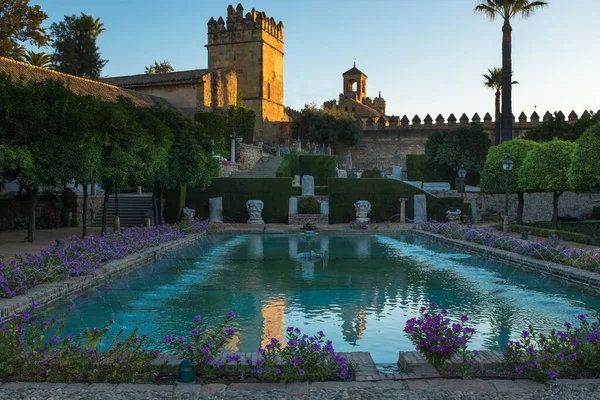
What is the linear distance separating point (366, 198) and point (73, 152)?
15.1m

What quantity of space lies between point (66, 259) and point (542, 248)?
10.3 meters

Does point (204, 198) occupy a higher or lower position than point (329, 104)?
lower

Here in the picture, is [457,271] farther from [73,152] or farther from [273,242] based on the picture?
[73,152]

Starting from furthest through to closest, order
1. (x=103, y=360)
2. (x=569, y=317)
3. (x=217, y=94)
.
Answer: (x=217, y=94), (x=569, y=317), (x=103, y=360)

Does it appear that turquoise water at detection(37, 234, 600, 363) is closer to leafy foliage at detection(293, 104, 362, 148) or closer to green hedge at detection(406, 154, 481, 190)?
green hedge at detection(406, 154, 481, 190)

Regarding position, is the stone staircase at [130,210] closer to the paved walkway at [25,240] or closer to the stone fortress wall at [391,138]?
the paved walkway at [25,240]

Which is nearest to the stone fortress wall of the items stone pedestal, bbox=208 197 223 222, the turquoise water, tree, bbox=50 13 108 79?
tree, bbox=50 13 108 79

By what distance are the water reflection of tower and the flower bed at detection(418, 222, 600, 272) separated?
6.20m

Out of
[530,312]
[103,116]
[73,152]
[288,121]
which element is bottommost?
[530,312]

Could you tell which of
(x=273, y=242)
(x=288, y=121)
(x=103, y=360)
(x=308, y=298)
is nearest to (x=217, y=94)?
(x=288, y=121)

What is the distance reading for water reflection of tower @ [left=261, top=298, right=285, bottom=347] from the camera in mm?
7180

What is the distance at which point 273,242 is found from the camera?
19594mm

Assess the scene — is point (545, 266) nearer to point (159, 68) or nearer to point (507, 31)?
point (507, 31)

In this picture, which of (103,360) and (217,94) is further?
(217,94)
